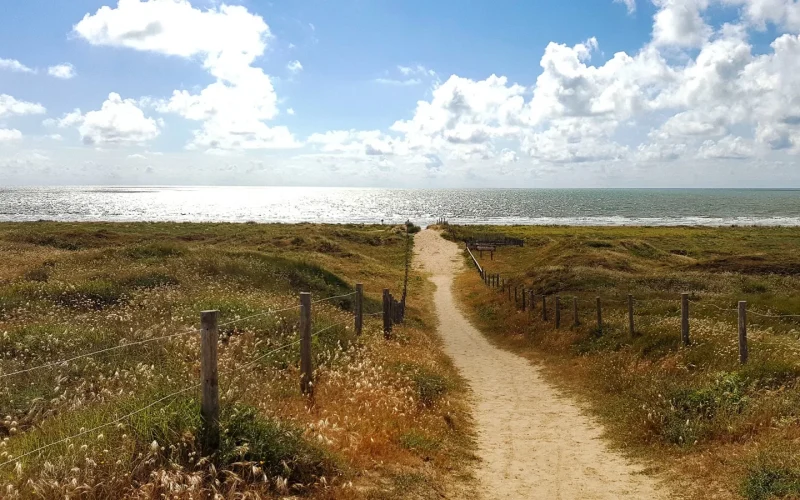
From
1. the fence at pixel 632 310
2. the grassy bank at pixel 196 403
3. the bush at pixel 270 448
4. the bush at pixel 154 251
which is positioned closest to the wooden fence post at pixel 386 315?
the grassy bank at pixel 196 403

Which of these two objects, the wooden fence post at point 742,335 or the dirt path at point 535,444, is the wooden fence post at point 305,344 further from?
the wooden fence post at point 742,335

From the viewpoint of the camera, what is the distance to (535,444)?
10.1 metres

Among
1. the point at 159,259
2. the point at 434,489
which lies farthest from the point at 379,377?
the point at 159,259

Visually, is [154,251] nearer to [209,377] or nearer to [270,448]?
[209,377]

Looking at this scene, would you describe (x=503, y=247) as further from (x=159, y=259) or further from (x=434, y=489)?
(x=434, y=489)

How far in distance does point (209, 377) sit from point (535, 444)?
632 cm

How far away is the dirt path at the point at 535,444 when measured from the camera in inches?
311

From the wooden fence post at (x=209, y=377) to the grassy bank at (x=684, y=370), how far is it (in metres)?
6.15

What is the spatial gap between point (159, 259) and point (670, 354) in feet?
66.1

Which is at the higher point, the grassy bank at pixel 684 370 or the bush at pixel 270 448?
the bush at pixel 270 448

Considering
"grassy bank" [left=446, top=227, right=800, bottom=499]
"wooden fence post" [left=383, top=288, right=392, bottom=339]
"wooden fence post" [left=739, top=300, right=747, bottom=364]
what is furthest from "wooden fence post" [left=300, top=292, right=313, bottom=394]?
"wooden fence post" [left=739, top=300, right=747, bottom=364]

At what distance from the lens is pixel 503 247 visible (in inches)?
2680

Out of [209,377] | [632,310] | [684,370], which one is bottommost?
[684,370]


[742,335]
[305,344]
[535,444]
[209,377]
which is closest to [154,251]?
[305,344]
